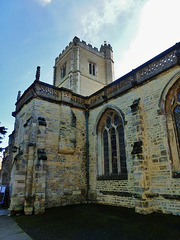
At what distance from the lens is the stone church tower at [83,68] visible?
64.2 feet

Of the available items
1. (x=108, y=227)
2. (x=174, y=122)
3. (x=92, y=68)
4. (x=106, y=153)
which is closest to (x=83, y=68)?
(x=92, y=68)

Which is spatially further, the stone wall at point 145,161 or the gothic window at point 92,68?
the gothic window at point 92,68

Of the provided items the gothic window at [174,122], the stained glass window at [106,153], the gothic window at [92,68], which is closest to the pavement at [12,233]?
the stained glass window at [106,153]

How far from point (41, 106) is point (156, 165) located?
709cm

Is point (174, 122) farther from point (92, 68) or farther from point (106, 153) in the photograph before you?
point (92, 68)

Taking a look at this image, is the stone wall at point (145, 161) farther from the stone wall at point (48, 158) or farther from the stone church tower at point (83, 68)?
the stone church tower at point (83, 68)

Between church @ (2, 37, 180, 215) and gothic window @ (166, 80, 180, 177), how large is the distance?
4cm

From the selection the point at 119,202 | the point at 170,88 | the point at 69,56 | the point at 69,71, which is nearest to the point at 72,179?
the point at 119,202

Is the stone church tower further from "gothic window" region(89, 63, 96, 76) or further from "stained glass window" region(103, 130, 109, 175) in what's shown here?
"stained glass window" region(103, 130, 109, 175)

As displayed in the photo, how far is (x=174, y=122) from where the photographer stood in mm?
7609

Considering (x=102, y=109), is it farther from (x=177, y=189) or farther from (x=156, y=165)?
(x=177, y=189)

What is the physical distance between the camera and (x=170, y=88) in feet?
25.5

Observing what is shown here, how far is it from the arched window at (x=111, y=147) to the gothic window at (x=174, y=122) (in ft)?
8.91

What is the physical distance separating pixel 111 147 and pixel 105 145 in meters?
0.62
